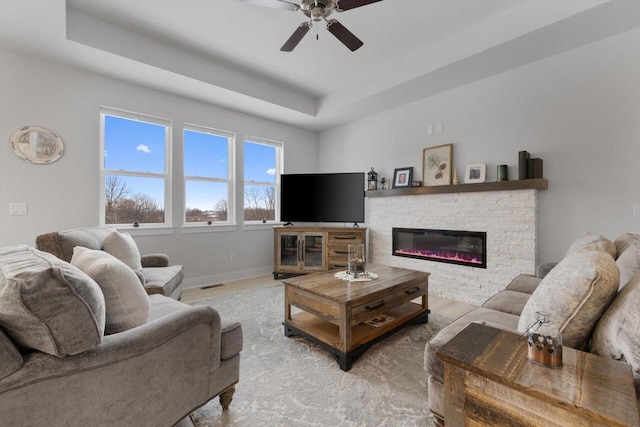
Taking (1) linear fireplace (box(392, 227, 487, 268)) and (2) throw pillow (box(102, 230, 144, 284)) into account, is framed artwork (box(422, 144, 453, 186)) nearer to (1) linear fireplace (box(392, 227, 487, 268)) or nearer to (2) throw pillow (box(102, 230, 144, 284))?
(1) linear fireplace (box(392, 227, 487, 268))

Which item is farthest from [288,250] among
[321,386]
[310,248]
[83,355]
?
[83,355]

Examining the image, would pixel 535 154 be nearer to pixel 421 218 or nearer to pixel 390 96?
pixel 421 218

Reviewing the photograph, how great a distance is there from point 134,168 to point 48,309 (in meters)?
Answer: 3.25

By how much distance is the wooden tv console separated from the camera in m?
4.27

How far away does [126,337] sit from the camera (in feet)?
3.49

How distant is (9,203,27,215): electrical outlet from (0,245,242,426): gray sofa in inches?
90.4

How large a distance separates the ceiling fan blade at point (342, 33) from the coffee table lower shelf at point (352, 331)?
7.54 feet

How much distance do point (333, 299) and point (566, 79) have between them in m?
3.22

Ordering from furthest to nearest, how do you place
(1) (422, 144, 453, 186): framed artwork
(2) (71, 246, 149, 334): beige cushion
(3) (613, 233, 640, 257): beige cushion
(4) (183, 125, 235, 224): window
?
(4) (183, 125, 235, 224): window
(1) (422, 144, 453, 186): framed artwork
(3) (613, 233, 640, 257): beige cushion
(2) (71, 246, 149, 334): beige cushion

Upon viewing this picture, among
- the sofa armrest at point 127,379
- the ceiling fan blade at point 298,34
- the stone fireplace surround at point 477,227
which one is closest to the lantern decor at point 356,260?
the sofa armrest at point 127,379

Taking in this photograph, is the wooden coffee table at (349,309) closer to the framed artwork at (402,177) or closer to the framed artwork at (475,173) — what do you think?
the framed artwork at (475,173)

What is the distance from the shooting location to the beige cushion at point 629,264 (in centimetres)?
130

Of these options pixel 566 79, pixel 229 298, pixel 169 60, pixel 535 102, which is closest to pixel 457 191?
pixel 535 102

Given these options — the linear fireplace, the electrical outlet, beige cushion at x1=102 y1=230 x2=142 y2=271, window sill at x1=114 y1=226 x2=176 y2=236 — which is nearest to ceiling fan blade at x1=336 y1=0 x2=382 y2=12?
beige cushion at x1=102 y1=230 x2=142 y2=271
